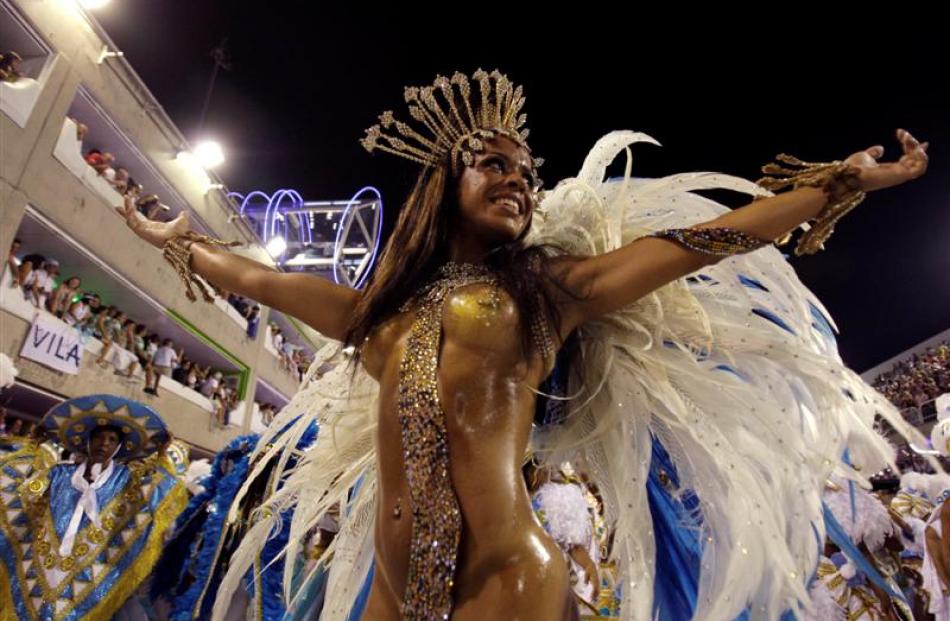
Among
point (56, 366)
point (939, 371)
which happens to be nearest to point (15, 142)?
point (56, 366)

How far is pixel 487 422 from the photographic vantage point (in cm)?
162

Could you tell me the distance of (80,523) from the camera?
14.4 ft

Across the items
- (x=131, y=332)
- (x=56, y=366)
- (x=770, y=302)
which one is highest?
(x=131, y=332)

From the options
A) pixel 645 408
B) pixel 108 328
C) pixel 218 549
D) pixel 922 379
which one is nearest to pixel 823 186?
pixel 645 408

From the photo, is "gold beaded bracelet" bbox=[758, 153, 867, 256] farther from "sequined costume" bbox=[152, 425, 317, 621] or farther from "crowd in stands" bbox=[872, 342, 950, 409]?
"crowd in stands" bbox=[872, 342, 950, 409]

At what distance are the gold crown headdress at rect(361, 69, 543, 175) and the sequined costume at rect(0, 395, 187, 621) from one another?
3.43 m

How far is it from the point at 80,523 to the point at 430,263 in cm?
364

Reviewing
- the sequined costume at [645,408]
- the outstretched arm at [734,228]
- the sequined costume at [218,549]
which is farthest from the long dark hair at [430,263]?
the sequined costume at [218,549]

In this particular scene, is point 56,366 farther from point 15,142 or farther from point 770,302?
point 770,302

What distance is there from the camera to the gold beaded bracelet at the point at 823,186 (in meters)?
1.74

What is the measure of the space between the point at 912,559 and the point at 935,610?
1.75 meters

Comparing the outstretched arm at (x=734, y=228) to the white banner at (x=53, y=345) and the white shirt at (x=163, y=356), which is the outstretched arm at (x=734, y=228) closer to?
the white banner at (x=53, y=345)

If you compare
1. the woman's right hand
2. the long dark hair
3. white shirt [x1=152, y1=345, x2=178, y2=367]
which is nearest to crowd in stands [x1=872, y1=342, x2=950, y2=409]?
white shirt [x1=152, y1=345, x2=178, y2=367]

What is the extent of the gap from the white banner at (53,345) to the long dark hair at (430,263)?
1015 centimetres
